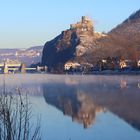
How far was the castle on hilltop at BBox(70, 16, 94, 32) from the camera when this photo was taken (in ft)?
491

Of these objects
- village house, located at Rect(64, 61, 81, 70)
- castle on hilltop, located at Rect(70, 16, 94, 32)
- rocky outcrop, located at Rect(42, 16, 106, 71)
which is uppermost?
castle on hilltop, located at Rect(70, 16, 94, 32)

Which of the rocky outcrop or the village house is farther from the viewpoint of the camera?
the rocky outcrop

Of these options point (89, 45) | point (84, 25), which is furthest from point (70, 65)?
point (84, 25)

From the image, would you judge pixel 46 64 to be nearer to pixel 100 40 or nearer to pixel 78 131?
pixel 100 40

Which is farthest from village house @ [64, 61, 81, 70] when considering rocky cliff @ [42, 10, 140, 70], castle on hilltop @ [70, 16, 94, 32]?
castle on hilltop @ [70, 16, 94, 32]

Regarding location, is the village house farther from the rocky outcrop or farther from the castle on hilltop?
the castle on hilltop

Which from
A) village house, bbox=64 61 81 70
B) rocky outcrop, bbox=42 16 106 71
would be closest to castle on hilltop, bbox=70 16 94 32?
rocky outcrop, bbox=42 16 106 71

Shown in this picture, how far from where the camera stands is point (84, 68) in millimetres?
104000

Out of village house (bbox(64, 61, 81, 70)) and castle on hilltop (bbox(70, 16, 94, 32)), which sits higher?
castle on hilltop (bbox(70, 16, 94, 32))

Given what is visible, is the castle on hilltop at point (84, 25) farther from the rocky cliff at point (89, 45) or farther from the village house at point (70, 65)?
the village house at point (70, 65)

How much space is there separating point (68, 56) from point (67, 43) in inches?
357

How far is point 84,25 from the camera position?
15438 cm

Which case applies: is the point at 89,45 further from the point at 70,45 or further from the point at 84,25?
the point at 84,25

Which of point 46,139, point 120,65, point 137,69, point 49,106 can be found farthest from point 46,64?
point 46,139
